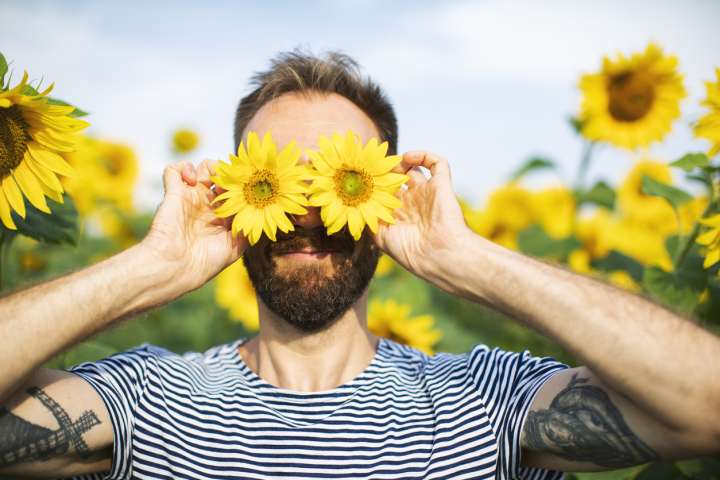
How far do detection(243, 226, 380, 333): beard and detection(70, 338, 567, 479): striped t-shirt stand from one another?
0.33m

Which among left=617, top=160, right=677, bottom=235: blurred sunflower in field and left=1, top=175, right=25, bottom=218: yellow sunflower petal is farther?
left=617, top=160, right=677, bottom=235: blurred sunflower in field

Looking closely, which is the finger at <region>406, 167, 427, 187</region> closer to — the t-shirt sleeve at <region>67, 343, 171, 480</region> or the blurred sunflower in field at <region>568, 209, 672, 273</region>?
the t-shirt sleeve at <region>67, 343, 171, 480</region>

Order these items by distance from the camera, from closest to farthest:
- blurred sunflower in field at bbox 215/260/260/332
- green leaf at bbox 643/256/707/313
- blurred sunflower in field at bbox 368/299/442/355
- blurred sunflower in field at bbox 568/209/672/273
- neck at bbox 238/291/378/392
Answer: neck at bbox 238/291/378/392, green leaf at bbox 643/256/707/313, blurred sunflower in field at bbox 368/299/442/355, blurred sunflower in field at bbox 215/260/260/332, blurred sunflower in field at bbox 568/209/672/273

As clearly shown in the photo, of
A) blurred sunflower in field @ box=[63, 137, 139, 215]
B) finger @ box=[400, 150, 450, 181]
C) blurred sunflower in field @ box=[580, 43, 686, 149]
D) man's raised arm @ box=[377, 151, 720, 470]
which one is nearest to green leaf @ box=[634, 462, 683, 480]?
man's raised arm @ box=[377, 151, 720, 470]

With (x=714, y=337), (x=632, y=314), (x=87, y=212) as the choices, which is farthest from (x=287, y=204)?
(x=87, y=212)

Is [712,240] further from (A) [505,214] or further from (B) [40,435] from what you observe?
(A) [505,214]

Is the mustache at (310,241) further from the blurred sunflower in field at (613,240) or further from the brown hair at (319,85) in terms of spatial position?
the blurred sunflower in field at (613,240)

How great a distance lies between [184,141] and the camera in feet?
29.8

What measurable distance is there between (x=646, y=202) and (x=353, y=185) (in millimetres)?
5421

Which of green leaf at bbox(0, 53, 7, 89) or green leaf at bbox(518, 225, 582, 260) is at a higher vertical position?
green leaf at bbox(0, 53, 7, 89)

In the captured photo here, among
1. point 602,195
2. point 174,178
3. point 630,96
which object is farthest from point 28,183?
point 630,96

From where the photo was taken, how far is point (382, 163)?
248 cm

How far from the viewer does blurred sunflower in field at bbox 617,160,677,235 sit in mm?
6508

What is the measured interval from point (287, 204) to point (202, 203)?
1.44 ft
